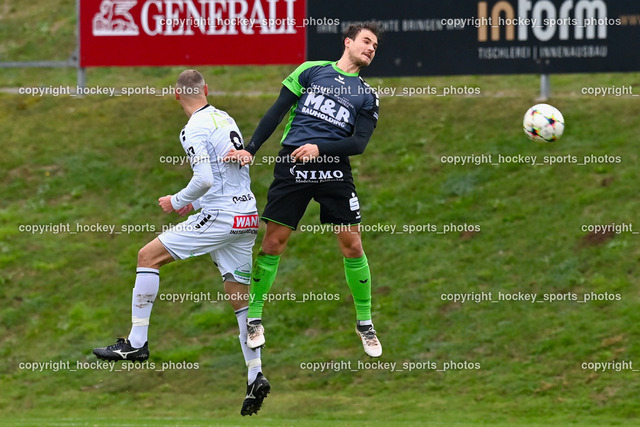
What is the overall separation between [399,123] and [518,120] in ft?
7.32

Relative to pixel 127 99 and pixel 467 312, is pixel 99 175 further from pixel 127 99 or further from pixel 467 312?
pixel 467 312

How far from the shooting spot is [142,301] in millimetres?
10828

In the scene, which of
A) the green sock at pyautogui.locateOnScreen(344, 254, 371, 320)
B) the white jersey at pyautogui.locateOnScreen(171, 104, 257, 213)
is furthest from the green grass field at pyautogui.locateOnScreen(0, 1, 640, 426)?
the white jersey at pyautogui.locateOnScreen(171, 104, 257, 213)

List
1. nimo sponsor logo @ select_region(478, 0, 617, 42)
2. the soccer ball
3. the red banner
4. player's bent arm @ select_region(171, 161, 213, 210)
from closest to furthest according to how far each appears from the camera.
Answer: player's bent arm @ select_region(171, 161, 213, 210), the soccer ball, nimo sponsor logo @ select_region(478, 0, 617, 42), the red banner

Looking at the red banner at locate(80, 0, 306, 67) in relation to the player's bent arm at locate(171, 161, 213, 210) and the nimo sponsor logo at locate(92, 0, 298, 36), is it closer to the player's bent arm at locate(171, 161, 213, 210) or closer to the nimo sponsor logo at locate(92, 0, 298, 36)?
the nimo sponsor logo at locate(92, 0, 298, 36)

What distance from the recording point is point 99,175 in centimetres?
2123

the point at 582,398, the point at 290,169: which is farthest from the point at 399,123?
the point at 290,169

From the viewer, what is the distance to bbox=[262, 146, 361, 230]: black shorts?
10820 millimetres

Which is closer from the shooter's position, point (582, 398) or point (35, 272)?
point (582, 398)

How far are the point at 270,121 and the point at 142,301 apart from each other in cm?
211

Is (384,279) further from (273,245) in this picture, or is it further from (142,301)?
(142,301)

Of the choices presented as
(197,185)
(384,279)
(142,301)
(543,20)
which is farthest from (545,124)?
(543,20)

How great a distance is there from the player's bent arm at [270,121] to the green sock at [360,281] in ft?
4.94

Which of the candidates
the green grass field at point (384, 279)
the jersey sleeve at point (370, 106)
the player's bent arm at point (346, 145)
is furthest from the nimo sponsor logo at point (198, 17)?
the player's bent arm at point (346, 145)
